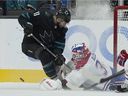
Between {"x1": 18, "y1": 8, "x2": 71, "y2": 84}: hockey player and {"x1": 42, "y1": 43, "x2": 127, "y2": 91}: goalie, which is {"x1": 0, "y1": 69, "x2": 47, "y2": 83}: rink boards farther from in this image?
{"x1": 42, "y1": 43, "x2": 127, "y2": 91}: goalie

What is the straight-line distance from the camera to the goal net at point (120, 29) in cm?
612

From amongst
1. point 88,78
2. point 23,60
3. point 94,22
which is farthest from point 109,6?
point 88,78

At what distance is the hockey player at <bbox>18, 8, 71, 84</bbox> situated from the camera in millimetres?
5609

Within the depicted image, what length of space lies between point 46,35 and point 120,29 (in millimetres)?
1067

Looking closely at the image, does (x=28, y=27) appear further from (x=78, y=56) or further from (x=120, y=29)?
(x=120, y=29)

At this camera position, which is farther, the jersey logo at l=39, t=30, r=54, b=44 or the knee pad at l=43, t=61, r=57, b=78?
the jersey logo at l=39, t=30, r=54, b=44

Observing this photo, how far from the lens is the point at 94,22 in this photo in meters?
6.80

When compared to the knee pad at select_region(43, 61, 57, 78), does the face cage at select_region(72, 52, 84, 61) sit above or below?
above

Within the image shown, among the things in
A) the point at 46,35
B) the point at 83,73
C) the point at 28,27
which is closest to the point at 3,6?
the point at 46,35

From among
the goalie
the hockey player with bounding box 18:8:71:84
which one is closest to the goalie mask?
the goalie

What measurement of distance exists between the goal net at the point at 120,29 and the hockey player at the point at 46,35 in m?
0.70

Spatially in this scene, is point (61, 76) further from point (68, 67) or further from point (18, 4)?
point (18, 4)

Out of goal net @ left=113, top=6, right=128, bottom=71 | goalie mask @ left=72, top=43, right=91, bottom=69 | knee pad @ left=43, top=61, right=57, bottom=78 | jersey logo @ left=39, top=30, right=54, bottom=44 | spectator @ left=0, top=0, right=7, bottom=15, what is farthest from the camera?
spectator @ left=0, top=0, right=7, bottom=15

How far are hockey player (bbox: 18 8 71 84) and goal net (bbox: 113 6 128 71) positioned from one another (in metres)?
0.70
